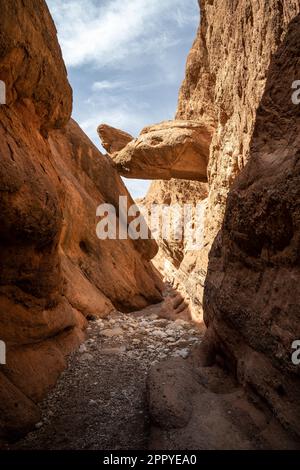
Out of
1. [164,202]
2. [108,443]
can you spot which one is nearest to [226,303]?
[108,443]

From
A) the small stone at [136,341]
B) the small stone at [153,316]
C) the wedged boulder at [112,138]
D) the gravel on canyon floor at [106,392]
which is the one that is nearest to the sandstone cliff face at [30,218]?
the gravel on canyon floor at [106,392]

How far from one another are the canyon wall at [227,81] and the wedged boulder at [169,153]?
2.85 feet

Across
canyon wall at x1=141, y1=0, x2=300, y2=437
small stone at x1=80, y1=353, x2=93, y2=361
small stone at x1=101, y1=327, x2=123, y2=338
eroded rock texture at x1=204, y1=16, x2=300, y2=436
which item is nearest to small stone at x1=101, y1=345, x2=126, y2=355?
small stone at x1=80, y1=353, x2=93, y2=361

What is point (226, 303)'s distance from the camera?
377 cm

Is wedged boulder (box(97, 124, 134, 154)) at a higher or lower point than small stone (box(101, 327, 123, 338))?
higher

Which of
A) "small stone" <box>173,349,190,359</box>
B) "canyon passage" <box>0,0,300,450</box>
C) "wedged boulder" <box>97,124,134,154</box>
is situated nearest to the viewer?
"canyon passage" <box>0,0,300,450</box>

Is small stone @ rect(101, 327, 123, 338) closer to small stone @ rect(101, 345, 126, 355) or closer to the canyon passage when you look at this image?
the canyon passage

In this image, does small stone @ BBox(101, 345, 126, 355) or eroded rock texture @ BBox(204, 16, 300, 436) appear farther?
small stone @ BBox(101, 345, 126, 355)

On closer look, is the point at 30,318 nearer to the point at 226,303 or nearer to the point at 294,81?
the point at 226,303

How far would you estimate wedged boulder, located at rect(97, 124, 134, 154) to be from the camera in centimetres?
1541

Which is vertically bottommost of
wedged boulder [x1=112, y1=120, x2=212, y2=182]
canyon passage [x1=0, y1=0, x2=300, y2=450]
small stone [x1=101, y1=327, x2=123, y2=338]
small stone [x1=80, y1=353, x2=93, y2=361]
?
small stone [x1=101, y1=327, x2=123, y2=338]

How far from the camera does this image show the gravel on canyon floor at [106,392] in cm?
297

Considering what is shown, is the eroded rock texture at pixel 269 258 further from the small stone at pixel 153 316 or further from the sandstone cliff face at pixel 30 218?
the small stone at pixel 153 316

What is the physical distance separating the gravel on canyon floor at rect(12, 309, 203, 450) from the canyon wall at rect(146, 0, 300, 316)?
2.92m
